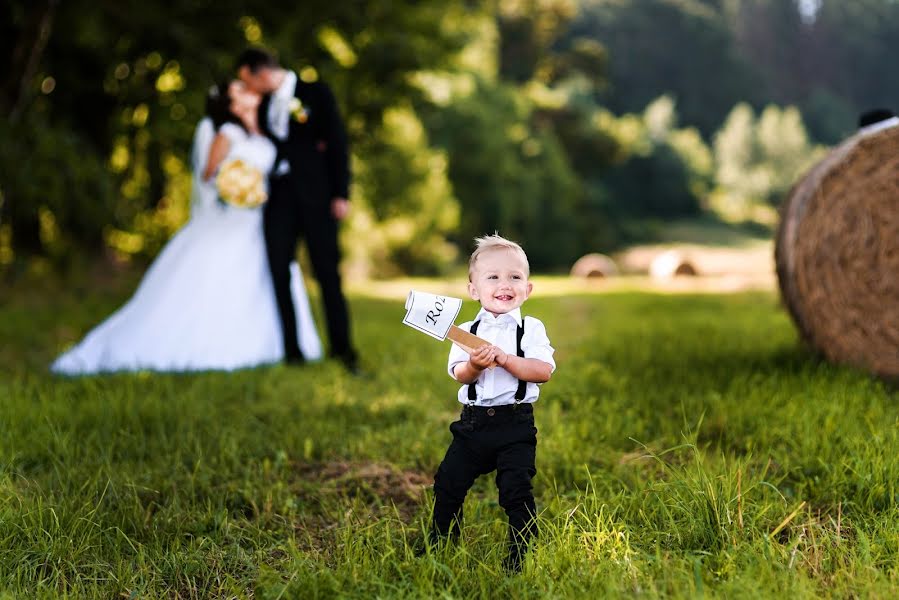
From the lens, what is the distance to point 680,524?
2568 millimetres

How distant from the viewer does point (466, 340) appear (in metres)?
2.38

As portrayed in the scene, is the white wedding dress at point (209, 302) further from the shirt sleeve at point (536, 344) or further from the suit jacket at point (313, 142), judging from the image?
the shirt sleeve at point (536, 344)

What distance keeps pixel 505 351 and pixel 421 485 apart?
41.9 inches

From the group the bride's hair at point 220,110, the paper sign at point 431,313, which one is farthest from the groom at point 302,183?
the paper sign at point 431,313

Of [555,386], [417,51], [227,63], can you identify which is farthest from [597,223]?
[555,386]

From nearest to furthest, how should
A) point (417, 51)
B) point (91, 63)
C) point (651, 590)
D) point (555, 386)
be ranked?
point (651, 590), point (555, 386), point (91, 63), point (417, 51)

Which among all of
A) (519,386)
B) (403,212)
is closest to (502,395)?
(519,386)

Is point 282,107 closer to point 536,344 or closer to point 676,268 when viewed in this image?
point 536,344

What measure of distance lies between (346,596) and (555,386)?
A: 3.07 metres

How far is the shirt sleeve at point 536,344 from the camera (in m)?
2.46

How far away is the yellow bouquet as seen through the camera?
5.83 meters

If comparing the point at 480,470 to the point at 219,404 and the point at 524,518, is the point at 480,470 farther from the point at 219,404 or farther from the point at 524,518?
the point at 219,404

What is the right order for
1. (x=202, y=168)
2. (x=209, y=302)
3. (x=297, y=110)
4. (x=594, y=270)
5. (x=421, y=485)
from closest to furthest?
(x=421, y=485) < (x=297, y=110) < (x=202, y=168) < (x=209, y=302) < (x=594, y=270)

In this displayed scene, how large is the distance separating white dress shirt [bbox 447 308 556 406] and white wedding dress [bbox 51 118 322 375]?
3.78 metres
